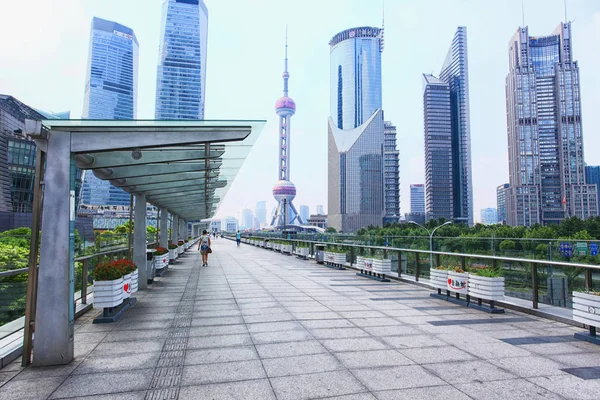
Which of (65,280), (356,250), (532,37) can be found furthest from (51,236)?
(532,37)

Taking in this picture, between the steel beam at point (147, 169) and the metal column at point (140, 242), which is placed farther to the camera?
the metal column at point (140, 242)

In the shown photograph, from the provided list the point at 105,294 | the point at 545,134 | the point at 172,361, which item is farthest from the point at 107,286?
the point at 545,134

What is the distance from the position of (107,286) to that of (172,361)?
295 cm

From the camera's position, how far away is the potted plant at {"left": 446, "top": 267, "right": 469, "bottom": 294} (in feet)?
29.8

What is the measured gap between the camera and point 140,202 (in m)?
11.8

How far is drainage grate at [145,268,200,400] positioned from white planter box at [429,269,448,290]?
5839 millimetres

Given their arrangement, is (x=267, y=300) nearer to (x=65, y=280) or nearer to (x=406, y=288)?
(x=406, y=288)

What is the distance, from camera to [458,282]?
9227 mm

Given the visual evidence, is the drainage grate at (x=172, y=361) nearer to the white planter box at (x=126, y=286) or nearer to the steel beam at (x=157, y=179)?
the white planter box at (x=126, y=286)

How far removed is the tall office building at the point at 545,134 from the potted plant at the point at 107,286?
18139cm

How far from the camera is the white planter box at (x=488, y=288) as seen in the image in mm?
8227

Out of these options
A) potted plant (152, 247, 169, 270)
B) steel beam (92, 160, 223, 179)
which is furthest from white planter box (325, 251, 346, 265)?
steel beam (92, 160, 223, 179)

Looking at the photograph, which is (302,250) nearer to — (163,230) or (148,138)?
(163,230)

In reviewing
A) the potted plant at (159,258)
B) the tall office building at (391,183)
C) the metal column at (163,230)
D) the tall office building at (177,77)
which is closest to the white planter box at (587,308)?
the potted plant at (159,258)
